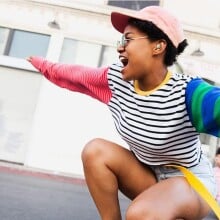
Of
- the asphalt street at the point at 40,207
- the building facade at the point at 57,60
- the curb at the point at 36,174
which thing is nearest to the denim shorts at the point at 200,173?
the asphalt street at the point at 40,207

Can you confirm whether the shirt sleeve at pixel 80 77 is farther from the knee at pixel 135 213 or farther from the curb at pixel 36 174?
the curb at pixel 36 174

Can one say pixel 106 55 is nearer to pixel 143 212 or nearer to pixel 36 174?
pixel 36 174

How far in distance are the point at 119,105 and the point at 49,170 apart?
6.45 meters

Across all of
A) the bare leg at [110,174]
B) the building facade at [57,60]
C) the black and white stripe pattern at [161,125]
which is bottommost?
the building facade at [57,60]

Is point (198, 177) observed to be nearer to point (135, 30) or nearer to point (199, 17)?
point (135, 30)

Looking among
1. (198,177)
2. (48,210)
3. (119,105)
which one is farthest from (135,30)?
(48,210)

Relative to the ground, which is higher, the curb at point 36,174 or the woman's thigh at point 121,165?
the woman's thigh at point 121,165

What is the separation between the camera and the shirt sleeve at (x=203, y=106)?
1430mm

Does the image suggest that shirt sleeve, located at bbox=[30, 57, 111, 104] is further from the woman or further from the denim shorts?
the denim shorts

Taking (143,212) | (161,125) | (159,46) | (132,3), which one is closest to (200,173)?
(161,125)

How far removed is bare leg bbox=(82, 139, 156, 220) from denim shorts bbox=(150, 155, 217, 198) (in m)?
0.06

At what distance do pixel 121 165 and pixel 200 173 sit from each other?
1.26 feet

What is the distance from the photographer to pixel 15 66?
8.41 metres

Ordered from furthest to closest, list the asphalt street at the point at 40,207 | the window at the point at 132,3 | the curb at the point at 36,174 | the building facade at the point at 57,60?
the window at the point at 132,3 < the building facade at the point at 57,60 < the curb at the point at 36,174 < the asphalt street at the point at 40,207
